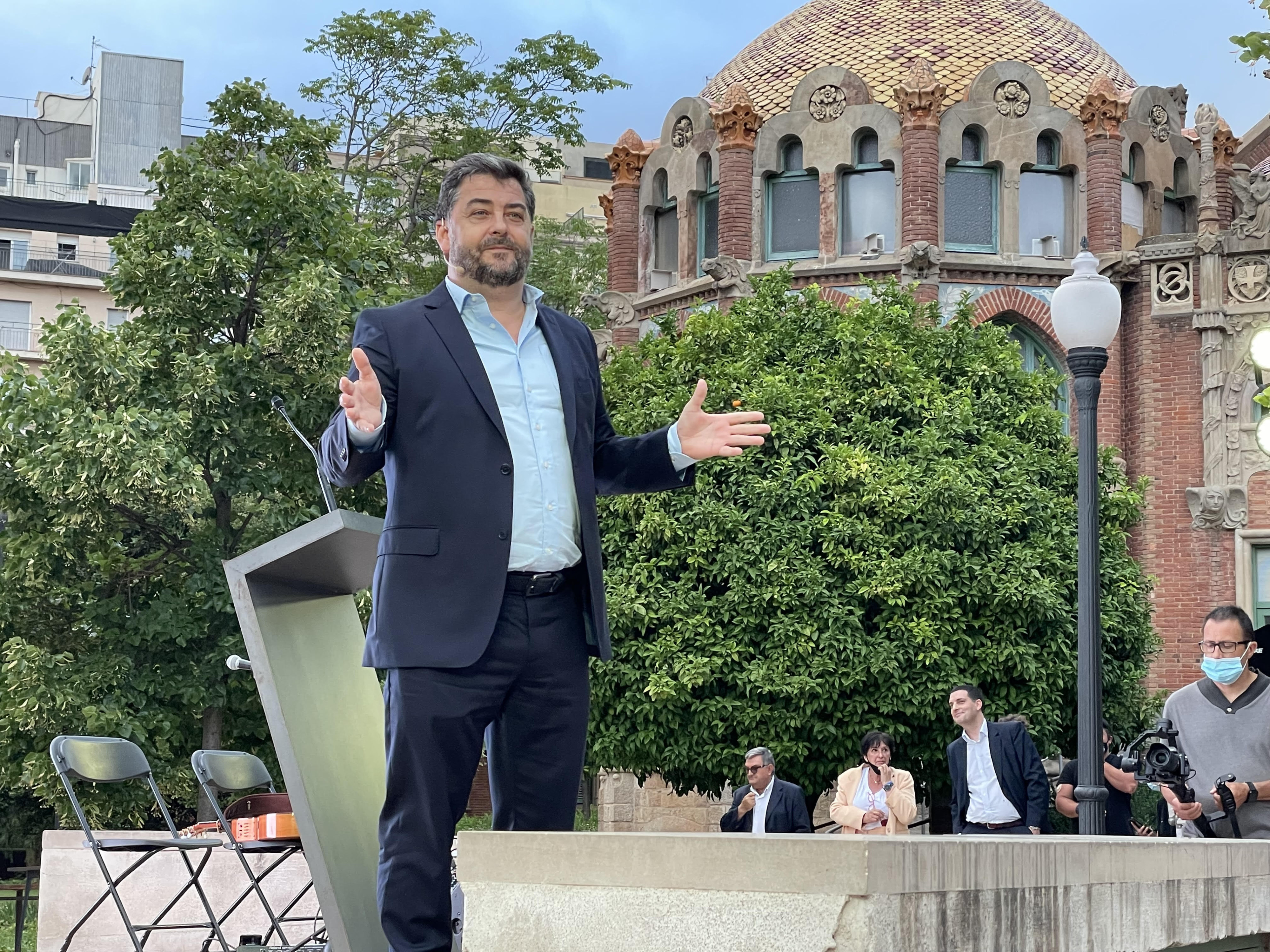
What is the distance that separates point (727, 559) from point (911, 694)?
8.91ft

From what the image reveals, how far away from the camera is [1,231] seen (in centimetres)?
Answer: 6012

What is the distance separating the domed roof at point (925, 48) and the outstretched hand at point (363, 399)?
28480 millimetres

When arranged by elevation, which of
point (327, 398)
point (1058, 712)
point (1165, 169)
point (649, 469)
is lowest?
point (1058, 712)

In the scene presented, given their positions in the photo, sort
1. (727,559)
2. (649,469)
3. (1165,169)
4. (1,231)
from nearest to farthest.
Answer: (649,469) < (727,559) < (1165,169) < (1,231)

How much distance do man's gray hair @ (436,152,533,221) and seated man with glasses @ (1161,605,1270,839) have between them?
4343 millimetres

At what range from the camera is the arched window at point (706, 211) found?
32781mm

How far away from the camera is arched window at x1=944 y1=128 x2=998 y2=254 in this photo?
103 ft

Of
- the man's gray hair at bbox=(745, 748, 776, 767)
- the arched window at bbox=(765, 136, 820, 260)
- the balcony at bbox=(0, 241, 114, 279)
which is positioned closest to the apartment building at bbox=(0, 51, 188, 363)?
the balcony at bbox=(0, 241, 114, 279)

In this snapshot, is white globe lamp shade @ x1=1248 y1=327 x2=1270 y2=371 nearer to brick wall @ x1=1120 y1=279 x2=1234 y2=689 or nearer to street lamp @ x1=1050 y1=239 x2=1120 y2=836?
street lamp @ x1=1050 y1=239 x2=1120 y2=836

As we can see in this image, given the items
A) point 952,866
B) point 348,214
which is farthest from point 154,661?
point 952,866

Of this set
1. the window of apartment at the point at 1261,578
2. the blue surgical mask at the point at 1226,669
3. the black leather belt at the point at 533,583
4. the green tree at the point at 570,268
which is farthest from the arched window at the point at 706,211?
the black leather belt at the point at 533,583

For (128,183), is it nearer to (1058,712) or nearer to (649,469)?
(1058,712)

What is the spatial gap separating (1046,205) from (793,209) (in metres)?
4.44

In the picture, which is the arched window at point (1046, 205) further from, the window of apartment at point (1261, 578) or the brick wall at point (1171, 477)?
the window of apartment at point (1261, 578)
